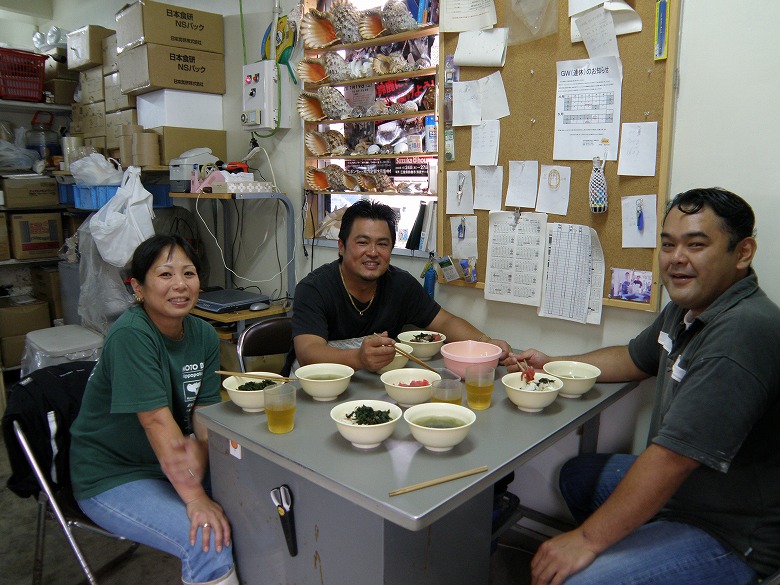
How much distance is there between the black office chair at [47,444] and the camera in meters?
1.64

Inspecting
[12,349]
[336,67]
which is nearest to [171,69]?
[336,67]

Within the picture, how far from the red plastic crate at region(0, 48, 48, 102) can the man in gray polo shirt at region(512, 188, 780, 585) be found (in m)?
4.94

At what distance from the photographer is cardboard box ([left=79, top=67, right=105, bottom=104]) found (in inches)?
170

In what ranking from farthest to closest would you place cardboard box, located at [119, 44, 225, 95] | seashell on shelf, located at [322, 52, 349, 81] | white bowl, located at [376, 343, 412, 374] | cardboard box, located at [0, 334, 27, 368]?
cardboard box, located at [0, 334, 27, 368] < cardboard box, located at [119, 44, 225, 95] < seashell on shelf, located at [322, 52, 349, 81] < white bowl, located at [376, 343, 412, 374]

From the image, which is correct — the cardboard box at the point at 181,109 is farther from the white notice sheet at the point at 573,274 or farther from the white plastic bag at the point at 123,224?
the white notice sheet at the point at 573,274

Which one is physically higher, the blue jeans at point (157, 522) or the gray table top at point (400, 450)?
the gray table top at point (400, 450)

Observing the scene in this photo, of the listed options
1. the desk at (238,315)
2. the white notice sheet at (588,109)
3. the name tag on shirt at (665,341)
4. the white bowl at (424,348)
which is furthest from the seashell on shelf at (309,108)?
→ the name tag on shirt at (665,341)

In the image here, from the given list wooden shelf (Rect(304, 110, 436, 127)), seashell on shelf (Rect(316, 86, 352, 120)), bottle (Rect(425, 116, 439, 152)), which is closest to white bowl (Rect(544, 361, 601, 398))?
bottle (Rect(425, 116, 439, 152))

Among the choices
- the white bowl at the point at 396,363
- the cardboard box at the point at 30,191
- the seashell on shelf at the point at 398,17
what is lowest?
the white bowl at the point at 396,363

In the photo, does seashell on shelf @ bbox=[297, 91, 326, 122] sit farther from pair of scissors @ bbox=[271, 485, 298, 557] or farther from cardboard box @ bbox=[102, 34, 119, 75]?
pair of scissors @ bbox=[271, 485, 298, 557]

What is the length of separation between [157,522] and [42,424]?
1.57 feet

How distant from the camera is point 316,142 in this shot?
3.10 meters

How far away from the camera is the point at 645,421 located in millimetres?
2098

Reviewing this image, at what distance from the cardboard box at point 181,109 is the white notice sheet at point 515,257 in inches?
87.7
